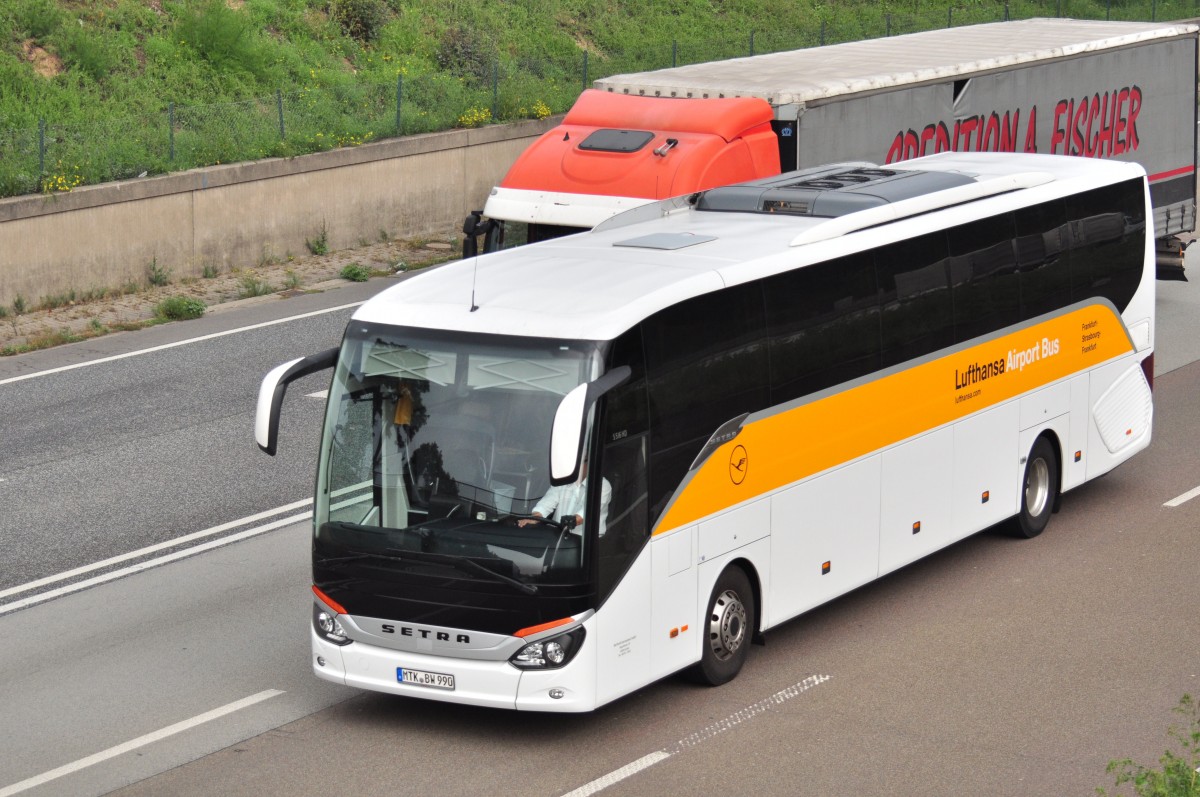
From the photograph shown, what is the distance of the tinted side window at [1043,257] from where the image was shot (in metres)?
13.2

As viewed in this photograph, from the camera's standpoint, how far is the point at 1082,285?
1399 centimetres

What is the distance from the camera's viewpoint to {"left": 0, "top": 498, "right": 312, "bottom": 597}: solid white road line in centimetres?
1284

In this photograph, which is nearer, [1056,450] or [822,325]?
[822,325]

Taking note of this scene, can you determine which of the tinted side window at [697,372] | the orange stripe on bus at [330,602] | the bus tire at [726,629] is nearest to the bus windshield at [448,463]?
the orange stripe on bus at [330,602]

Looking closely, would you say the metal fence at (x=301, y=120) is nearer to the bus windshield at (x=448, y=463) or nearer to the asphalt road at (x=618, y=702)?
the asphalt road at (x=618, y=702)

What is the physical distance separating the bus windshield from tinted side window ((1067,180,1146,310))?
242 inches

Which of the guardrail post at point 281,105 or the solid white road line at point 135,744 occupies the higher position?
the guardrail post at point 281,105

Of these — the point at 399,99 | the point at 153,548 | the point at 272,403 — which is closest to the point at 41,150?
the point at 399,99

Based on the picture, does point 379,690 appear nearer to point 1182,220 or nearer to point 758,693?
point 758,693

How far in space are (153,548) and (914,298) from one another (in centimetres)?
621

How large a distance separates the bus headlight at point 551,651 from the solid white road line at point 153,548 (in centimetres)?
509

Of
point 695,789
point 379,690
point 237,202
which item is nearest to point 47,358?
point 237,202

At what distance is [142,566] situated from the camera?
43.2 ft

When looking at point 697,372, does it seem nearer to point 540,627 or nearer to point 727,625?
point 727,625
